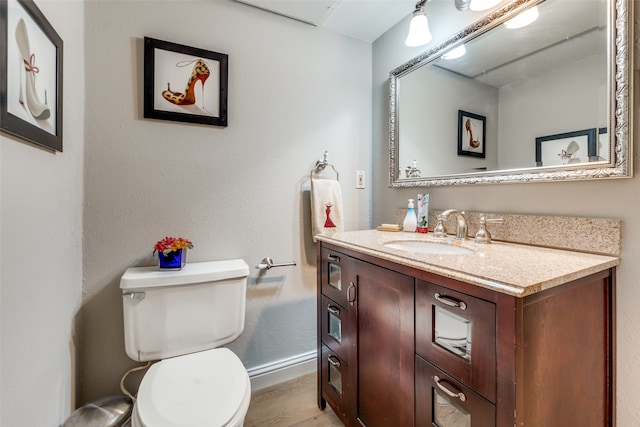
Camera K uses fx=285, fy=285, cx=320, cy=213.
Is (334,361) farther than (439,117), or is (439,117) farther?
(439,117)

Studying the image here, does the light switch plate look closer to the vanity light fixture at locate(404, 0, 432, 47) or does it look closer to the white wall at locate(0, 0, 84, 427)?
the vanity light fixture at locate(404, 0, 432, 47)

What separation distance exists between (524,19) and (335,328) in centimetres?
145

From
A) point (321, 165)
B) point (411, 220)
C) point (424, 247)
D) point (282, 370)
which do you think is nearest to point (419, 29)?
point (321, 165)

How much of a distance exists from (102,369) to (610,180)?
204 cm

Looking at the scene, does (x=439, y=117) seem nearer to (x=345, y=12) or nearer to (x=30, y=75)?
(x=345, y=12)

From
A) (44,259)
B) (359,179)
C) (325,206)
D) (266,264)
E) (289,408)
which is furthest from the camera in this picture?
(359,179)

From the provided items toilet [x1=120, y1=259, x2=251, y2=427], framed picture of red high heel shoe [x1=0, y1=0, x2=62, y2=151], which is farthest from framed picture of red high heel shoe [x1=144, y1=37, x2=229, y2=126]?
toilet [x1=120, y1=259, x2=251, y2=427]

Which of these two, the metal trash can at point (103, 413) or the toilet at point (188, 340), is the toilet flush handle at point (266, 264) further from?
the metal trash can at point (103, 413)

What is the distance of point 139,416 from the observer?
0.83 meters

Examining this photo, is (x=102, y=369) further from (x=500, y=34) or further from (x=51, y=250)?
(x=500, y=34)

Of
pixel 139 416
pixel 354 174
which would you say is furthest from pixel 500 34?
pixel 139 416

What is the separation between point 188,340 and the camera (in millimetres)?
1190

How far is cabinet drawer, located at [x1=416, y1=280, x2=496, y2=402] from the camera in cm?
66

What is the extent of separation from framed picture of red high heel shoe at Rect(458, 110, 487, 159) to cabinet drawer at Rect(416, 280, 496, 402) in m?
0.77
